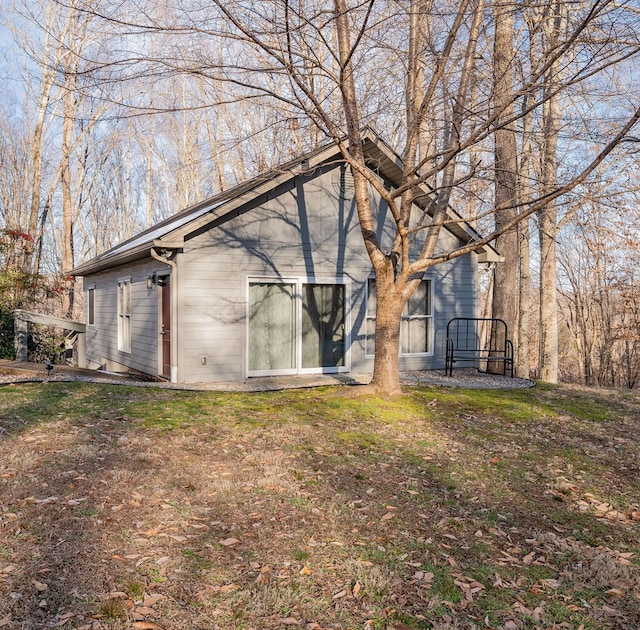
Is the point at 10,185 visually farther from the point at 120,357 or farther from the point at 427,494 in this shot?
the point at 427,494

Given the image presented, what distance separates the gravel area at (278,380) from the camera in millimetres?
8922

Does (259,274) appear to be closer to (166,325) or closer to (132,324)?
(166,325)

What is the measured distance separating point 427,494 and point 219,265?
608cm

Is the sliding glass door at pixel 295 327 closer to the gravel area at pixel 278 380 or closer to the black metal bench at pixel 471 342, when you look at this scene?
the gravel area at pixel 278 380

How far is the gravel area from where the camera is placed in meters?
8.92

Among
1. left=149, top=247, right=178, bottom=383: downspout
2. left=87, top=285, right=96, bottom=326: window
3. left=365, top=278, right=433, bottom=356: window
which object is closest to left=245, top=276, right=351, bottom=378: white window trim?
left=149, top=247, right=178, bottom=383: downspout

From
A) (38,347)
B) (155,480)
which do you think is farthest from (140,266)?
(155,480)

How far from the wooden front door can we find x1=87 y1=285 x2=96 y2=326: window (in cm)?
622

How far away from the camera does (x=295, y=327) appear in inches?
403

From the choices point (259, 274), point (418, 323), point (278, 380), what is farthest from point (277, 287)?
point (418, 323)

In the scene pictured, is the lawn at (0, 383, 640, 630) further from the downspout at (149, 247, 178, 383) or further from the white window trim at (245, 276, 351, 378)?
the white window trim at (245, 276, 351, 378)

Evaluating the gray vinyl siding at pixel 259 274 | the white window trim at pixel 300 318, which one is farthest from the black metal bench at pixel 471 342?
the white window trim at pixel 300 318

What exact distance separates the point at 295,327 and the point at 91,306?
8106 millimetres

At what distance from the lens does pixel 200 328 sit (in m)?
9.36
